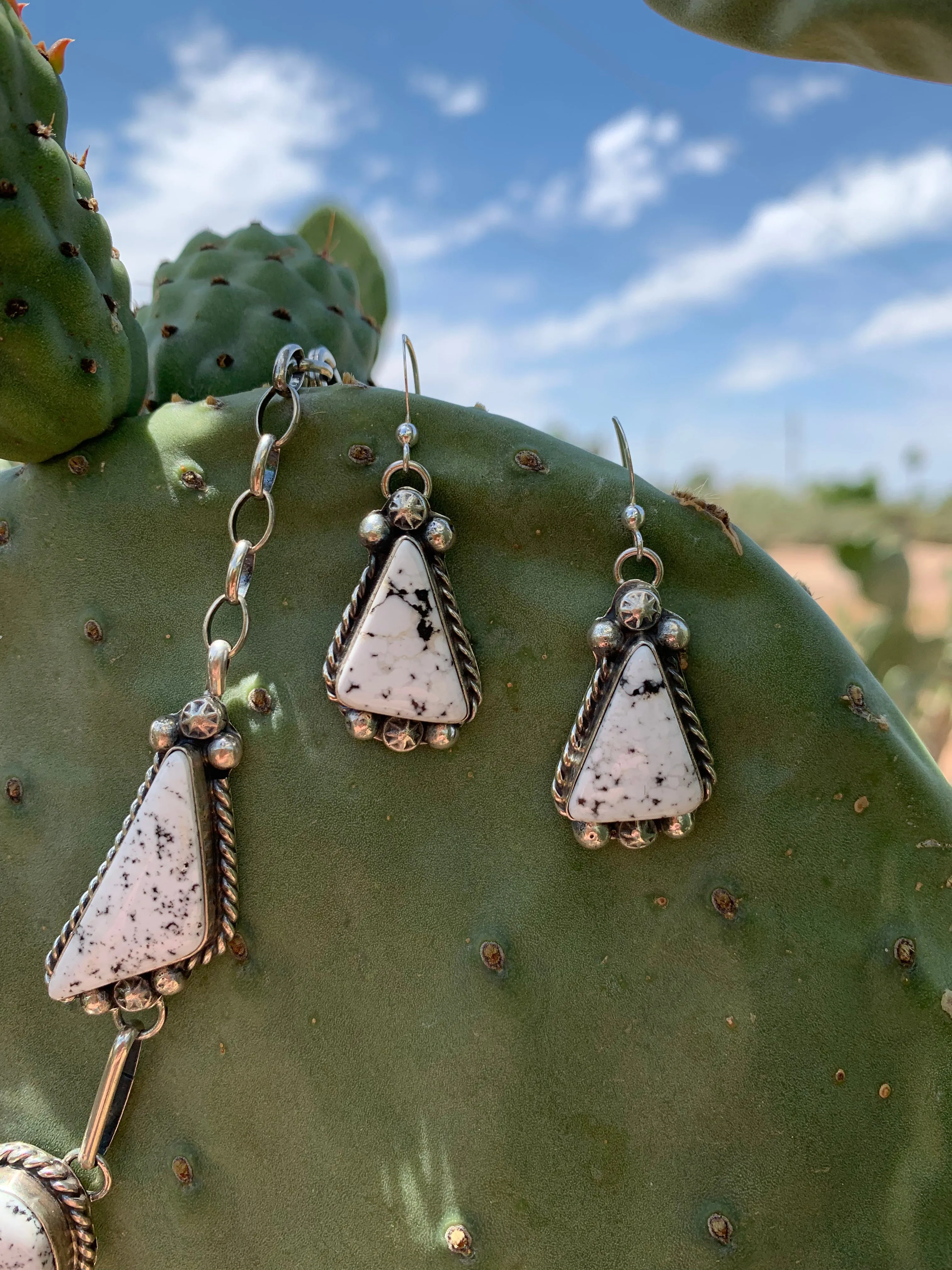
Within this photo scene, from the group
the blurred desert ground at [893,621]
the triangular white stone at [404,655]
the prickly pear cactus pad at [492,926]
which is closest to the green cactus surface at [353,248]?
the blurred desert ground at [893,621]

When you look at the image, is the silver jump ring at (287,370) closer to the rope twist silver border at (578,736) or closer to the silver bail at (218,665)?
the silver bail at (218,665)

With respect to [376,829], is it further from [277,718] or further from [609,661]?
[609,661]

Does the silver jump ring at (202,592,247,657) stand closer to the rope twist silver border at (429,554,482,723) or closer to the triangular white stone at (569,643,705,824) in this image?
the rope twist silver border at (429,554,482,723)

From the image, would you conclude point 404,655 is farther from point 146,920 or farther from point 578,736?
point 146,920

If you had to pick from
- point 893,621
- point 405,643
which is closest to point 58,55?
point 405,643

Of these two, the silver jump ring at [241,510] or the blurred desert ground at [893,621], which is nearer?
the silver jump ring at [241,510]

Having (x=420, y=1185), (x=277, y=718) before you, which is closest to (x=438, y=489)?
(x=277, y=718)

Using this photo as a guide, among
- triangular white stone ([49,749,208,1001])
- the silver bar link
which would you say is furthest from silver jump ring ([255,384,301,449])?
the silver bar link
